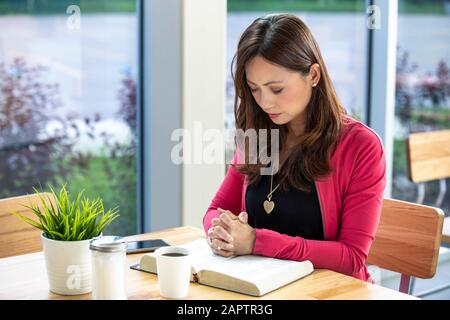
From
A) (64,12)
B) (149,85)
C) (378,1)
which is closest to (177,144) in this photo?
(149,85)

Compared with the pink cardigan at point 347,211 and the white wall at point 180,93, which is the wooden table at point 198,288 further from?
the white wall at point 180,93

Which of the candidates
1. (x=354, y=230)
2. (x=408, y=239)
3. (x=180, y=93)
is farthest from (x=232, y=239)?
(x=180, y=93)

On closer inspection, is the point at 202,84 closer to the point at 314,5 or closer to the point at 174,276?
the point at 314,5

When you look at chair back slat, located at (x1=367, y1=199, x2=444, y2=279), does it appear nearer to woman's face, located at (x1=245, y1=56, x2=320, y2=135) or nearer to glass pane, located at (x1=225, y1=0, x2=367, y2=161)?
woman's face, located at (x1=245, y1=56, x2=320, y2=135)

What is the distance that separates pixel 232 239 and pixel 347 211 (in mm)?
301

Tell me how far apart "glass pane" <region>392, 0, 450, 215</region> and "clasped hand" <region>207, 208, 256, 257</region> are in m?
2.05

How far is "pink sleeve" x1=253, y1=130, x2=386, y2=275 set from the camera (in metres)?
1.51

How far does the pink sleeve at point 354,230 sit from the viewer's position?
1.51 meters

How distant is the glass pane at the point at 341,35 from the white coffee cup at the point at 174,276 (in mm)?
1729

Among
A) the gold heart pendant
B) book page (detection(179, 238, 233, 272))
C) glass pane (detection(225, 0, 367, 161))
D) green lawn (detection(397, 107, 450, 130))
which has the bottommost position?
book page (detection(179, 238, 233, 272))

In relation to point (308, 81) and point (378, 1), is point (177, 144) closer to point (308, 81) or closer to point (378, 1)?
point (308, 81)

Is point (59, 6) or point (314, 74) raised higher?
point (59, 6)

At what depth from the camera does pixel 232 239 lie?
1509 millimetres

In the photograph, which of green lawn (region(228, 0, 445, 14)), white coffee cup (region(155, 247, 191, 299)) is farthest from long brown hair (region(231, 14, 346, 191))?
green lawn (region(228, 0, 445, 14))
